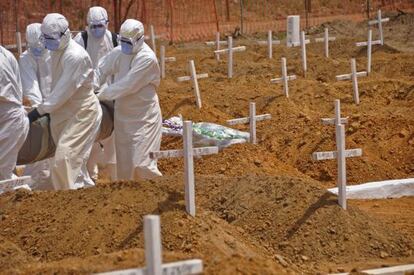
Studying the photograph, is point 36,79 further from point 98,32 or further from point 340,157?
point 340,157

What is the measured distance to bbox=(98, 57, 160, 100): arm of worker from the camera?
1386 cm

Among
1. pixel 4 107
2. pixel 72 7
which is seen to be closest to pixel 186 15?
pixel 72 7

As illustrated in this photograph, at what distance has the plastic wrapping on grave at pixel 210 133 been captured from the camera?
672 inches

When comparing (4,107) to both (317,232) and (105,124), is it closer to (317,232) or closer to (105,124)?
(105,124)

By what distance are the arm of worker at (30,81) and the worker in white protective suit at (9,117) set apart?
1673 millimetres

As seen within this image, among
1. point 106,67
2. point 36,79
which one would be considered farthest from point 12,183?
point 36,79

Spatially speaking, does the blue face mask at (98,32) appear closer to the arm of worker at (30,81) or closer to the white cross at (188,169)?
the arm of worker at (30,81)

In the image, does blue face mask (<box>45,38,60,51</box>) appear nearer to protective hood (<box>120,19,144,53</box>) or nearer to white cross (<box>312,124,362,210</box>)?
protective hood (<box>120,19,144,53</box>)

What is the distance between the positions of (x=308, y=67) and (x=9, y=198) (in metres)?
14.4

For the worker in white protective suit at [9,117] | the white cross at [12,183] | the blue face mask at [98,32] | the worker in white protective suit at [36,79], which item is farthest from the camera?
the blue face mask at [98,32]

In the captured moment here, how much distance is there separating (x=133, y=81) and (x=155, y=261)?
741 cm

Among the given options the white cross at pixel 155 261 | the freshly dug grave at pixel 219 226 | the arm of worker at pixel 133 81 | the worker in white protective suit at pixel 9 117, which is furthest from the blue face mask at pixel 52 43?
the white cross at pixel 155 261

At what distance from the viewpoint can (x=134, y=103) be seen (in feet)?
46.1

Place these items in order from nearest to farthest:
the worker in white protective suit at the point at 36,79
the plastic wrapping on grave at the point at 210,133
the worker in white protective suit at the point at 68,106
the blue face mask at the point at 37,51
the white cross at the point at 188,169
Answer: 1. the white cross at the point at 188,169
2. the worker in white protective suit at the point at 68,106
3. the worker in white protective suit at the point at 36,79
4. the blue face mask at the point at 37,51
5. the plastic wrapping on grave at the point at 210,133
